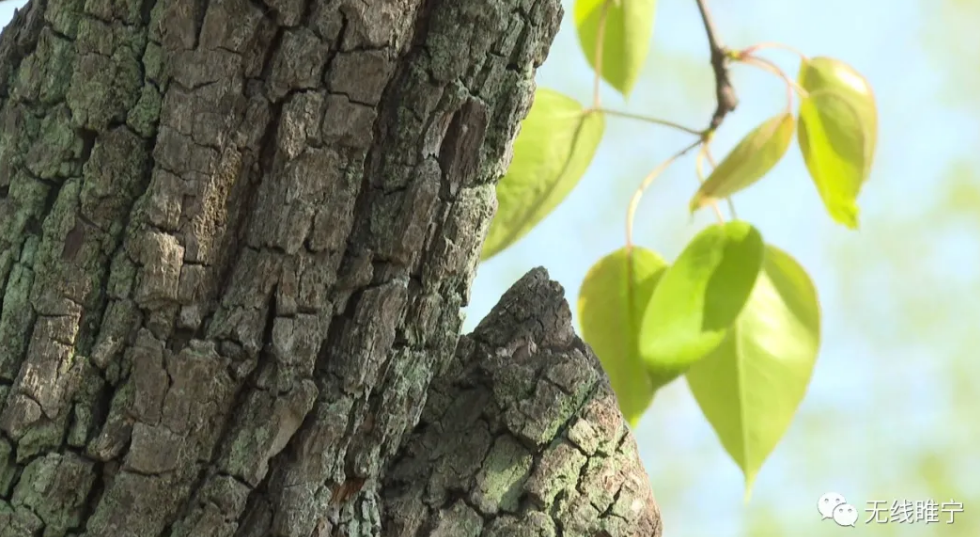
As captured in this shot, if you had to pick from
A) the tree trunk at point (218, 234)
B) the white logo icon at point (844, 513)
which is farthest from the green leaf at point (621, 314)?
the white logo icon at point (844, 513)

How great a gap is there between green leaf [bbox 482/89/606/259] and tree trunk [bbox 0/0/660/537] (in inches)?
8.0

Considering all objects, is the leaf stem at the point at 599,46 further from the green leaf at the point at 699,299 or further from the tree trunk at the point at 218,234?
the tree trunk at the point at 218,234

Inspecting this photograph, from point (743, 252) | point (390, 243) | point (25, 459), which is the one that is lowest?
point (25, 459)

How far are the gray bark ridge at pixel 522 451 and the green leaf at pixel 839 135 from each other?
25 cm

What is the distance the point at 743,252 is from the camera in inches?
20.8

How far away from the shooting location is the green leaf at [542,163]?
586 mm

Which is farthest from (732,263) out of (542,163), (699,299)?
(542,163)

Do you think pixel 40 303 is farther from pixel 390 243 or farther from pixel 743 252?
pixel 743 252

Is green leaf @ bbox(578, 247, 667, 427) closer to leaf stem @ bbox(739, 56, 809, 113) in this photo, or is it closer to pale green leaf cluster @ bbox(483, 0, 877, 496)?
pale green leaf cluster @ bbox(483, 0, 877, 496)

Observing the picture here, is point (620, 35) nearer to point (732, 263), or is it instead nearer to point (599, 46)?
point (599, 46)

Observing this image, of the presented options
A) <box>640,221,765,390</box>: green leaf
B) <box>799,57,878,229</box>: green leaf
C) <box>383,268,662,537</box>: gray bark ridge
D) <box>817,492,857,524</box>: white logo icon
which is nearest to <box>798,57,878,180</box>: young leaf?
<box>799,57,878,229</box>: green leaf

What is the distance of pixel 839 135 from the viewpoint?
0.57m

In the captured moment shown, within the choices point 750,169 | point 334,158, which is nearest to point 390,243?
point 334,158

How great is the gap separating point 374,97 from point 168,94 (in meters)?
0.08
